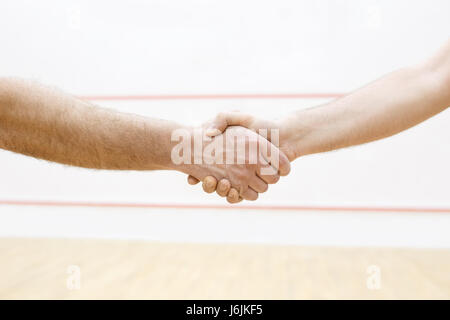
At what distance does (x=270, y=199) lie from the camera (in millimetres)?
2721

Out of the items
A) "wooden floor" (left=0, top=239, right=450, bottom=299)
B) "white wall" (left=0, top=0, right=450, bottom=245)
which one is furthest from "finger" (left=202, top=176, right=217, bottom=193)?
"white wall" (left=0, top=0, right=450, bottom=245)

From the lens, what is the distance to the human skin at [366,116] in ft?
5.41

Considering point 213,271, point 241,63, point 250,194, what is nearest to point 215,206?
point 213,271

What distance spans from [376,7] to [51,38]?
1.73 metres

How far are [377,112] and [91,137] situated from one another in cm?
91

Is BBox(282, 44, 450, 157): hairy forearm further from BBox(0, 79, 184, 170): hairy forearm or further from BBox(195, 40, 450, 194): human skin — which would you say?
BBox(0, 79, 184, 170): hairy forearm

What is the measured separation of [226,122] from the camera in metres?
1.69

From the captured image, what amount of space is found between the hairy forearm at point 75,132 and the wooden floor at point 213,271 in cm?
62

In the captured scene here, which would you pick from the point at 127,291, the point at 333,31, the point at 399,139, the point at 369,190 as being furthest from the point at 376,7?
the point at 127,291

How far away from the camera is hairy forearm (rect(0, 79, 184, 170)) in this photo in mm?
1490

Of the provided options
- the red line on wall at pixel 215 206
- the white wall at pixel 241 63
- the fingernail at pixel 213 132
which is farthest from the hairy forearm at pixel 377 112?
the red line on wall at pixel 215 206

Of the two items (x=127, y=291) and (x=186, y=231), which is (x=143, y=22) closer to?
(x=186, y=231)

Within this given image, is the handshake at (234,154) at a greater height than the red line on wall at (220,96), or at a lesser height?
lesser

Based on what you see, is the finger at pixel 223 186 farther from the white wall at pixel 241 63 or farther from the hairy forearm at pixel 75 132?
the white wall at pixel 241 63
